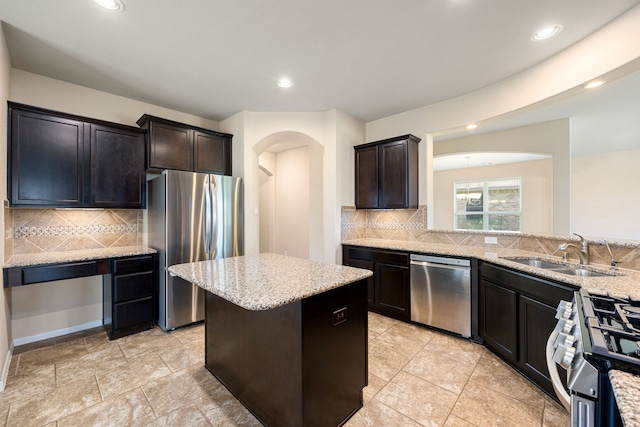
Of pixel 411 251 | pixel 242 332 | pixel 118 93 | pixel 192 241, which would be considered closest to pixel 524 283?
pixel 411 251

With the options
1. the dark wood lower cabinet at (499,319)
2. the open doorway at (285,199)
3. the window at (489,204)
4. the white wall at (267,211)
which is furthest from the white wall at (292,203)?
the window at (489,204)

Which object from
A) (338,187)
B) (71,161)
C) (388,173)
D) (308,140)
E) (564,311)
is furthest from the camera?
(308,140)

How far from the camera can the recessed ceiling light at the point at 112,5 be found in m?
1.81

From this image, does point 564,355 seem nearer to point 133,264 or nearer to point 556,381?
point 556,381

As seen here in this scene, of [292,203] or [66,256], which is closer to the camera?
[66,256]

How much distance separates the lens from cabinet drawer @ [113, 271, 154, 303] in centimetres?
280

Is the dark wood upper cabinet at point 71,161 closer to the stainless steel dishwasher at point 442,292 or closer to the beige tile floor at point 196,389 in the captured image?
the beige tile floor at point 196,389

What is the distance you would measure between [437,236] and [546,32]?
232 centimetres

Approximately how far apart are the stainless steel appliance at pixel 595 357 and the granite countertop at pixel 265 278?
39.6 inches

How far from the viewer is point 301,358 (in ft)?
4.73

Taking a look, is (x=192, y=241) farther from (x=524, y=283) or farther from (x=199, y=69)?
(x=524, y=283)

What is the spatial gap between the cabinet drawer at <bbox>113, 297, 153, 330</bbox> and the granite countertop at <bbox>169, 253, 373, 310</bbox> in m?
1.41

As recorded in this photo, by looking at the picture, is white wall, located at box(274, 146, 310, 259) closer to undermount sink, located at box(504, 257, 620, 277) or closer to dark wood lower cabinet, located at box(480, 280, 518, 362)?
dark wood lower cabinet, located at box(480, 280, 518, 362)

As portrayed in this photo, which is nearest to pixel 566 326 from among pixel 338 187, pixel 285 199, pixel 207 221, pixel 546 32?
pixel 546 32
